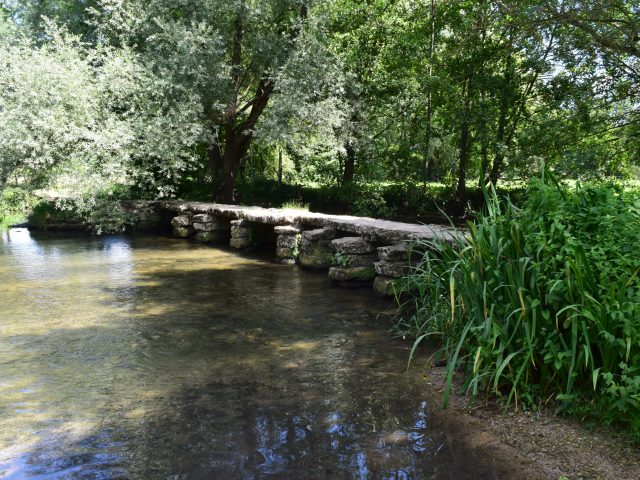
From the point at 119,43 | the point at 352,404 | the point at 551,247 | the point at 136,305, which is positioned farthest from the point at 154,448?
the point at 119,43

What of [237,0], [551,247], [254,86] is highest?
[237,0]

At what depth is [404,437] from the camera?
3490 mm

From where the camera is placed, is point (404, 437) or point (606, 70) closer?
point (404, 437)

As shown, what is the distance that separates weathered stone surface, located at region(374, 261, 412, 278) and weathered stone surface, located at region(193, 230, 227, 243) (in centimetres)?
633

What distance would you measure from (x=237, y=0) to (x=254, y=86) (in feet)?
9.93

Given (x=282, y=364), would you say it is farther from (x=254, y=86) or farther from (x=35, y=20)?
(x=35, y=20)

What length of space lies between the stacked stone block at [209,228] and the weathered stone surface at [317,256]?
4005mm

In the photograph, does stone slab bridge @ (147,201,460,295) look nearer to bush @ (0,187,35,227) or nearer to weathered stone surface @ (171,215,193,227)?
weathered stone surface @ (171,215,193,227)

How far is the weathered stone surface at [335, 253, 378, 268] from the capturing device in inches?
326

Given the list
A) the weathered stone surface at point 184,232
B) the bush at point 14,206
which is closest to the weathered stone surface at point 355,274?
the weathered stone surface at point 184,232

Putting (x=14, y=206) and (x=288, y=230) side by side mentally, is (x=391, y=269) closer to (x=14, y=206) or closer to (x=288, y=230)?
(x=288, y=230)

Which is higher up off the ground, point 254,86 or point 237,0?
point 237,0

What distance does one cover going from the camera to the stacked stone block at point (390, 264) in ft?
24.0

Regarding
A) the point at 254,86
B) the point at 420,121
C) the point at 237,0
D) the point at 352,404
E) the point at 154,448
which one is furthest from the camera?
the point at 254,86
